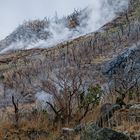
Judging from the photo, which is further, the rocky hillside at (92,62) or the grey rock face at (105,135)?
the rocky hillside at (92,62)

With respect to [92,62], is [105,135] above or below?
below

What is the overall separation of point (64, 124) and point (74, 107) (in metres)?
2.32

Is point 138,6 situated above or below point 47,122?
above

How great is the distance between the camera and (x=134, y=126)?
13.3 meters

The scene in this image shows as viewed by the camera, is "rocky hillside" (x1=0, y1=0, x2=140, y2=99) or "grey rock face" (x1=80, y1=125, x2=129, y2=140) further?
"rocky hillside" (x1=0, y1=0, x2=140, y2=99)

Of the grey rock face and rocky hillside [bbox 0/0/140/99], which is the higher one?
rocky hillside [bbox 0/0/140/99]

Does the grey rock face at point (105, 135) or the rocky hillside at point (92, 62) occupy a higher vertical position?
the rocky hillside at point (92, 62)

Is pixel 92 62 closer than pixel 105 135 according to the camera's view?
No

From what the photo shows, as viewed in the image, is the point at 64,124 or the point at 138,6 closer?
the point at 64,124

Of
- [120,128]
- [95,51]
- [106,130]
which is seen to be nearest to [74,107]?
[120,128]

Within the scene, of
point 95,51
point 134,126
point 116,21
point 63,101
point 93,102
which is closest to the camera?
point 134,126

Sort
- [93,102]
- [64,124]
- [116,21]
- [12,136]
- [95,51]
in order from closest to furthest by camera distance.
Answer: [12,136] → [64,124] → [93,102] → [95,51] → [116,21]

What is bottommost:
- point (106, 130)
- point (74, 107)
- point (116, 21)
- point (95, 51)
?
point (106, 130)

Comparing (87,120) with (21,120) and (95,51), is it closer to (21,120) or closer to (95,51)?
(21,120)
